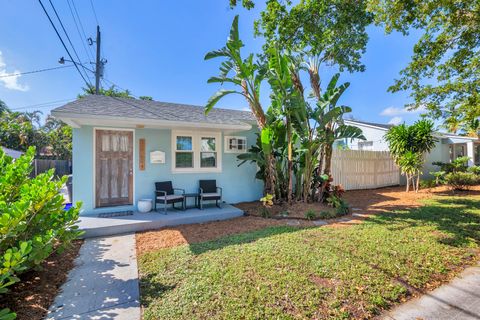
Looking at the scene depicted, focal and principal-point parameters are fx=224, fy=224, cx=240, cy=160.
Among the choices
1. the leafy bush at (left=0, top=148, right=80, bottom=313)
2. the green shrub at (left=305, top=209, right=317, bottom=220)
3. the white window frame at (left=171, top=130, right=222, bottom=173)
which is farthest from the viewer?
the white window frame at (left=171, top=130, right=222, bottom=173)

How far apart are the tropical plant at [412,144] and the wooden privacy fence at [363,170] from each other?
1.61 metres

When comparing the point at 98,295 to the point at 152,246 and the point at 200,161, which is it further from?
the point at 200,161

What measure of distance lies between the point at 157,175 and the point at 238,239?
12.9 feet

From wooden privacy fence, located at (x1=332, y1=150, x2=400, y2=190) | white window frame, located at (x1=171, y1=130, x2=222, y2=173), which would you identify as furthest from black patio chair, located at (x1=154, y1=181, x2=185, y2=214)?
wooden privacy fence, located at (x1=332, y1=150, x2=400, y2=190)

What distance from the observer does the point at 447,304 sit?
9.05 feet

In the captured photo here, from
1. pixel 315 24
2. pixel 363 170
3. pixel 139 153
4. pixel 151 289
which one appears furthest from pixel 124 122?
pixel 363 170

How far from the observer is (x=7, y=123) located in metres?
20.1

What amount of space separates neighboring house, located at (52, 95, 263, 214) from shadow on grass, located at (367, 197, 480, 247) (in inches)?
200

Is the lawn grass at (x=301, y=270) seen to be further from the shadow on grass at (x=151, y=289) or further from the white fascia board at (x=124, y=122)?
the white fascia board at (x=124, y=122)

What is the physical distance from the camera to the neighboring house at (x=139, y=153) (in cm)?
650

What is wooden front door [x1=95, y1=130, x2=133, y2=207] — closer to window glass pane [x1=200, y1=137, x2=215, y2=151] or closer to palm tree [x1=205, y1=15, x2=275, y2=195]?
window glass pane [x1=200, y1=137, x2=215, y2=151]

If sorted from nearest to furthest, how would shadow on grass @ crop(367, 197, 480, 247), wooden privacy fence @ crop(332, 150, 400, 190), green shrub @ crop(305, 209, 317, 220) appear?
shadow on grass @ crop(367, 197, 480, 247) → green shrub @ crop(305, 209, 317, 220) → wooden privacy fence @ crop(332, 150, 400, 190)

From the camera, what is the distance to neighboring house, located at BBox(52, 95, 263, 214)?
21.3ft

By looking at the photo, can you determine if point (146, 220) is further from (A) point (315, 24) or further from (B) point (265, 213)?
(A) point (315, 24)
